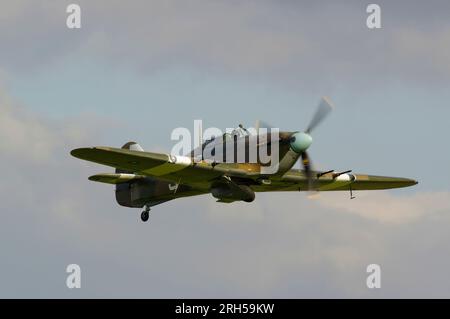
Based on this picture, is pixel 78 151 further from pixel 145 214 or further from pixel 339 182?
pixel 339 182

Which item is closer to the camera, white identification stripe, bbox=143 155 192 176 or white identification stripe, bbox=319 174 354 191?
white identification stripe, bbox=143 155 192 176

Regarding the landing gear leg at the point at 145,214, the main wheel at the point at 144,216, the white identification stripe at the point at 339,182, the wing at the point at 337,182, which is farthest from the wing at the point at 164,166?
the white identification stripe at the point at 339,182

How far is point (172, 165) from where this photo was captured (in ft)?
136

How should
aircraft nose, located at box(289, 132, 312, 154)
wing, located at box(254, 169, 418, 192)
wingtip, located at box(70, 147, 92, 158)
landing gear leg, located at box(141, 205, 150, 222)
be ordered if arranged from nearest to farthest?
wingtip, located at box(70, 147, 92, 158), aircraft nose, located at box(289, 132, 312, 154), wing, located at box(254, 169, 418, 192), landing gear leg, located at box(141, 205, 150, 222)

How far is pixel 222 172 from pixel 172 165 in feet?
6.66

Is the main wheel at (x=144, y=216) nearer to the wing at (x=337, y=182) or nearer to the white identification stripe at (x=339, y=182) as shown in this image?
the wing at (x=337, y=182)

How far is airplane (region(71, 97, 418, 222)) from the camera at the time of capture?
4069 cm

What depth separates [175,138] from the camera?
42062mm

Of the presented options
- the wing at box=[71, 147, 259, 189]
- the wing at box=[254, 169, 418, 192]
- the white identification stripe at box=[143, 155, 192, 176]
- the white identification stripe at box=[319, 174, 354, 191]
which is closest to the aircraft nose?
the wing at box=[71, 147, 259, 189]

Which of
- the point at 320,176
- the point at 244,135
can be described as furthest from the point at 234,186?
the point at 320,176

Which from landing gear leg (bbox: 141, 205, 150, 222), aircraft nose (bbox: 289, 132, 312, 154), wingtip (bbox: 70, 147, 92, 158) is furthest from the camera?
landing gear leg (bbox: 141, 205, 150, 222)

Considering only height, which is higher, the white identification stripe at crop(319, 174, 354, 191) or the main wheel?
the white identification stripe at crop(319, 174, 354, 191)

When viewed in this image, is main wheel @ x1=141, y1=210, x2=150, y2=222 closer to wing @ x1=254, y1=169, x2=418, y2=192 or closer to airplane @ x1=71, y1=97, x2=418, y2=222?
airplane @ x1=71, y1=97, x2=418, y2=222
